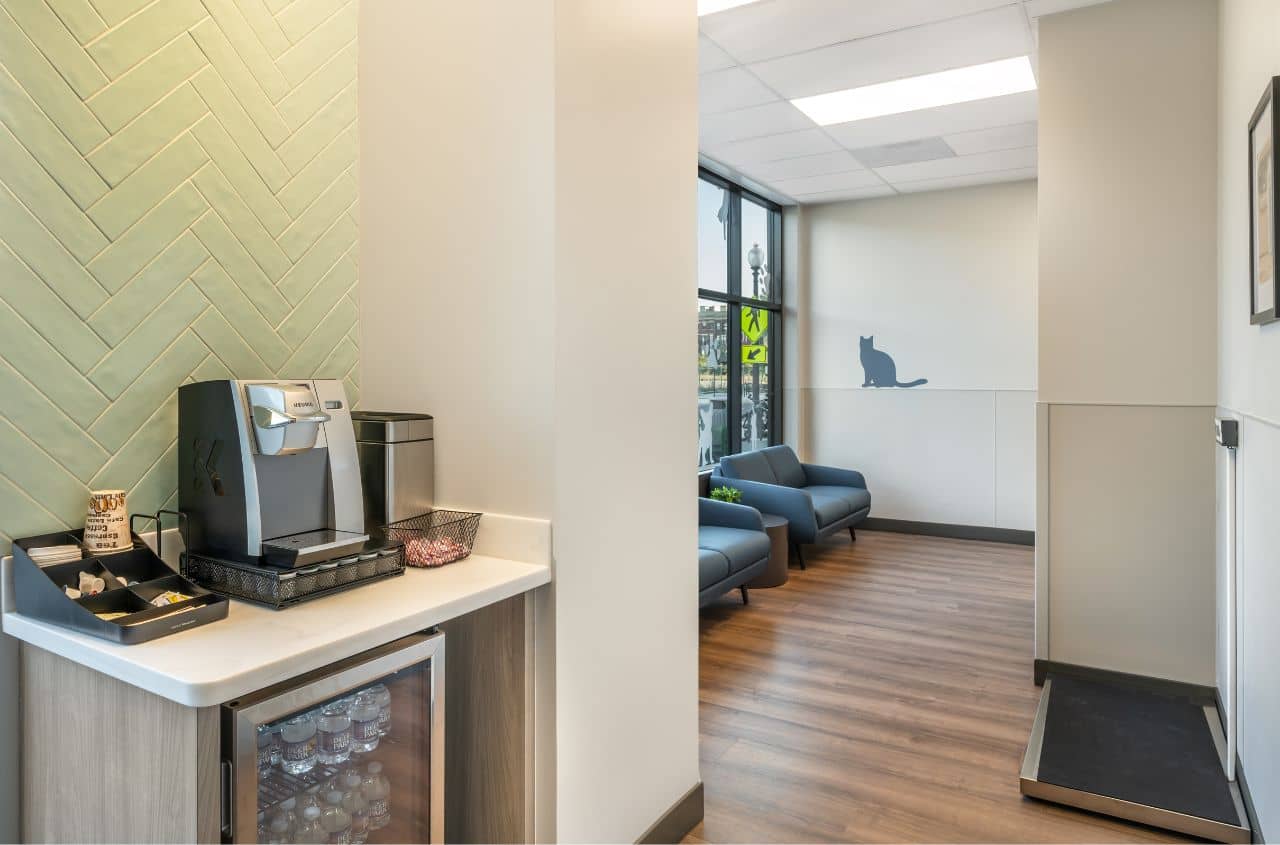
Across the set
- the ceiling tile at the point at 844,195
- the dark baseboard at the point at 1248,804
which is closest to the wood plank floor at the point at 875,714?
A: the dark baseboard at the point at 1248,804

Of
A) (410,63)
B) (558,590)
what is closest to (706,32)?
(410,63)

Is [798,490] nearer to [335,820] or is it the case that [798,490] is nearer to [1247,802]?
[1247,802]

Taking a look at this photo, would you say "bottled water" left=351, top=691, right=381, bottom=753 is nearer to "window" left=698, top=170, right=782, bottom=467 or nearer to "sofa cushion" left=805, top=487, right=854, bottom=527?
"sofa cushion" left=805, top=487, right=854, bottom=527

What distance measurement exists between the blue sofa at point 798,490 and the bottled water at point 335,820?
4205 millimetres

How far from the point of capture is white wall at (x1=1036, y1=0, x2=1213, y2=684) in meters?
3.22

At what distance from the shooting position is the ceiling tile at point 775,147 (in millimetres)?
5160

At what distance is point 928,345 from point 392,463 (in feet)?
19.0

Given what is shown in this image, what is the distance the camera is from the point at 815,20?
352 cm

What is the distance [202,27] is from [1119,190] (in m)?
3.38

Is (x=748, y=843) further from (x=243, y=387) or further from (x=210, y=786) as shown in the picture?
(x=243, y=387)

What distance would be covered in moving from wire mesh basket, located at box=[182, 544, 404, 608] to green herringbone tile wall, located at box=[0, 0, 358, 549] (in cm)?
21

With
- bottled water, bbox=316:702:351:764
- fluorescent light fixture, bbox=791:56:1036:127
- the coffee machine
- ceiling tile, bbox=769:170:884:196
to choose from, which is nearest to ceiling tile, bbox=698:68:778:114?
fluorescent light fixture, bbox=791:56:1036:127

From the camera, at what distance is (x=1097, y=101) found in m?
3.39

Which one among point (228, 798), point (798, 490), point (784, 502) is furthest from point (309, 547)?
point (798, 490)
